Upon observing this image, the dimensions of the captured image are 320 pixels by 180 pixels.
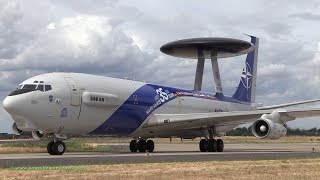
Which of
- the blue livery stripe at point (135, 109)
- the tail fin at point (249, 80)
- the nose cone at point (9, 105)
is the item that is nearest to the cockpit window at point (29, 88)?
the nose cone at point (9, 105)

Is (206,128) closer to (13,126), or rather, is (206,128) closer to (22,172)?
(13,126)

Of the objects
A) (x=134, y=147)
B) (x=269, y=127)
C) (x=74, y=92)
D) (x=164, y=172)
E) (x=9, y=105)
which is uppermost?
(x=74, y=92)

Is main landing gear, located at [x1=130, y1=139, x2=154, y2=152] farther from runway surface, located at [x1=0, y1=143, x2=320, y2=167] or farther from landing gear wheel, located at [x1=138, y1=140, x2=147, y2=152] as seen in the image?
runway surface, located at [x1=0, y1=143, x2=320, y2=167]

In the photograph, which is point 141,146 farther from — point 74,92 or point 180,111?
point 74,92

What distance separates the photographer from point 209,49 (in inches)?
2317

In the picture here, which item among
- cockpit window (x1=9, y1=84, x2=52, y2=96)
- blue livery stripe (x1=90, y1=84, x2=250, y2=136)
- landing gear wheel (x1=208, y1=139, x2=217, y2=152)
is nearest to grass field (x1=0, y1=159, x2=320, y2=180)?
cockpit window (x1=9, y1=84, x2=52, y2=96)

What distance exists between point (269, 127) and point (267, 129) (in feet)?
1.00

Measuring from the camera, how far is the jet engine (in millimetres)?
35688

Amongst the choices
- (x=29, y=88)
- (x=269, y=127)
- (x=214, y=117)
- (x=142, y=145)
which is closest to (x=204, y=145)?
(x=214, y=117)

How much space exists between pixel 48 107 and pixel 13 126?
458 cm

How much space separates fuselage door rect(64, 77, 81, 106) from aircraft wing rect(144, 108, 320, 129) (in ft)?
23.7

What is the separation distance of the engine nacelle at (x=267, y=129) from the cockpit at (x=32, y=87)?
48.1 feet

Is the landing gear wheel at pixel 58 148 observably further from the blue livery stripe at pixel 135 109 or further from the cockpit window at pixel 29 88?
the blue livery stripe at pixel 135 109

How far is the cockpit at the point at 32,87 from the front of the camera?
98.3ft
